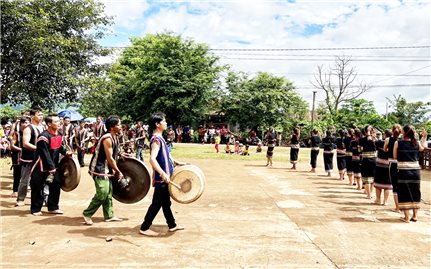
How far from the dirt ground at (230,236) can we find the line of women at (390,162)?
398 mm

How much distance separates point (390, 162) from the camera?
8062mm

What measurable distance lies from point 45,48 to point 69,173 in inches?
277

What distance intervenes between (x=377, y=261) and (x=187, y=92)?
2731 cm

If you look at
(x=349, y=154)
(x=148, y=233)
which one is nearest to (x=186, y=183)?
(x=148, y=233)

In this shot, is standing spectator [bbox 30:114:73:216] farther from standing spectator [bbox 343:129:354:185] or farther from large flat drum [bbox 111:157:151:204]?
standing spectator [bbox 343:129:354:185]

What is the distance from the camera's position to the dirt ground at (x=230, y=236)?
181 inches

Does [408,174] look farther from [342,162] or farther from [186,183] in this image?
[342,162]

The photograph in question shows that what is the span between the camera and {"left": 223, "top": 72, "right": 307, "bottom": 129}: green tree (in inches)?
1398

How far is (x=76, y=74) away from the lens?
1427cm

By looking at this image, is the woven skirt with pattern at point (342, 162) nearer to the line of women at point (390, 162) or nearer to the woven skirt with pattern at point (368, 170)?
the line of women at point (390, 162)

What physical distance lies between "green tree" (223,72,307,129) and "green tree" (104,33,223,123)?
3.38 meters

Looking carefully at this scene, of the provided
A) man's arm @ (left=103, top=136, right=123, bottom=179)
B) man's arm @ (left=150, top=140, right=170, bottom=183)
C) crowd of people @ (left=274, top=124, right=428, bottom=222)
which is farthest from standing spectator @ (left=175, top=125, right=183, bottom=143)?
man's arm @ (left=150, top=140, right=170, bottom=183)

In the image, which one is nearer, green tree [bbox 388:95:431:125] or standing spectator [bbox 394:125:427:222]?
standing spectator [bbox 394:125:427:222]

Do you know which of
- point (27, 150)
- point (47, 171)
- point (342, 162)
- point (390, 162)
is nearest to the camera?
point (47, 171)
